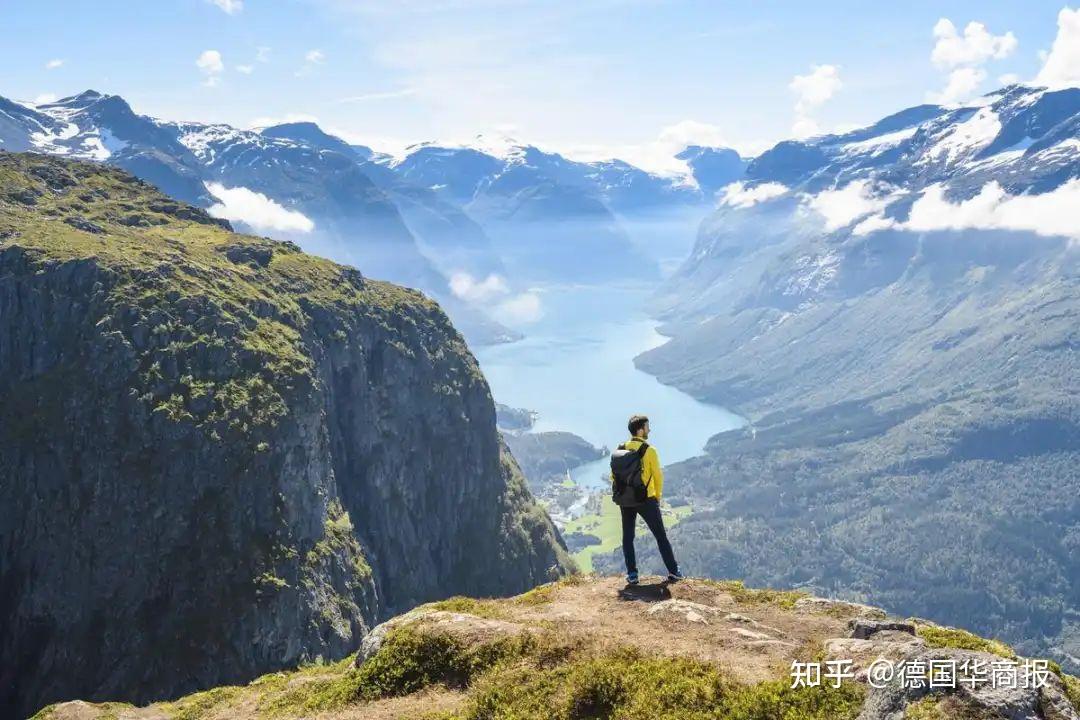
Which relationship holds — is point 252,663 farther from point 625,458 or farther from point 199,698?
point 625,458

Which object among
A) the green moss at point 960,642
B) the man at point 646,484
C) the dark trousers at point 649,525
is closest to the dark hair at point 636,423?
the man at point 646,484

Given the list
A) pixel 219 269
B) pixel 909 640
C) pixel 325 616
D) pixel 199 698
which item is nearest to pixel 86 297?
pixel 219 269

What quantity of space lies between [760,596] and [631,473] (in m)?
7.32

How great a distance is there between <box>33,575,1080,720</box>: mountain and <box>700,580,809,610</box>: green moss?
3.9 inches

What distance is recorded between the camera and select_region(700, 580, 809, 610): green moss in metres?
29.4

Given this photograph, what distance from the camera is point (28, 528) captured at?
374 feet

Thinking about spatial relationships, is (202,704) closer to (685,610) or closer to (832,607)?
(685,610)

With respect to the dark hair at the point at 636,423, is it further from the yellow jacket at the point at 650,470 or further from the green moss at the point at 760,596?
the green moss at the point at 760,596

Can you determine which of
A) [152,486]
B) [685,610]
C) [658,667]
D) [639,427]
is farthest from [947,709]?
[152,486]

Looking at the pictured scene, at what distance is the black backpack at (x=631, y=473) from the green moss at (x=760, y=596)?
17.6ft

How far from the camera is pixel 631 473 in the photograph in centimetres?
2833

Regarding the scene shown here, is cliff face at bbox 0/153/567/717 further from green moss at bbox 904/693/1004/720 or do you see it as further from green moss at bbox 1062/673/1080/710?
green moss at bbox 904/693/1004/720

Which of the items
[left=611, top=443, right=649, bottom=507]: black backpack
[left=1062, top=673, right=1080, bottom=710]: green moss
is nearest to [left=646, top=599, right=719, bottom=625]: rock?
[left=611, top=443, right=649, bottom=507]: black backpack

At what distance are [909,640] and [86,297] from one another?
14210cm
